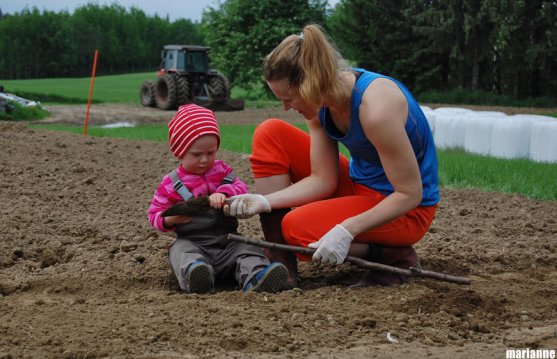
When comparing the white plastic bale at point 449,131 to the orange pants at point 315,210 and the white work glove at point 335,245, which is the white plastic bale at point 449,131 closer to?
the orange pants at point 315,210

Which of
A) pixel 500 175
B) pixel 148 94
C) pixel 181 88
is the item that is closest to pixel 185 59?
pixel 181 88

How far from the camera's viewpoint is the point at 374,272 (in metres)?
3.89

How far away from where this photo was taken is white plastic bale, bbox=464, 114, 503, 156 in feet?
34.9

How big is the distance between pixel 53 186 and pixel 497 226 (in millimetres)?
3830

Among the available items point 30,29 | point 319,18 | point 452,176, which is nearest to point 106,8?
point 30,29

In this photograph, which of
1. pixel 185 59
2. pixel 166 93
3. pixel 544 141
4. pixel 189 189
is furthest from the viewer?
pixel 166 93

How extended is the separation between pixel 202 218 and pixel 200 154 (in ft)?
1.12

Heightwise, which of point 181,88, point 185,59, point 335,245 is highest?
point 185,59

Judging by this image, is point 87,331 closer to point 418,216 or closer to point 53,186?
point 418,216

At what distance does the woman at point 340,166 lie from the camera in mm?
3426

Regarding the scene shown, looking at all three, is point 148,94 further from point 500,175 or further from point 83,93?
point 500,175

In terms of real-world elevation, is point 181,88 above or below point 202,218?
above

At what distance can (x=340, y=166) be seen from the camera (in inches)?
164

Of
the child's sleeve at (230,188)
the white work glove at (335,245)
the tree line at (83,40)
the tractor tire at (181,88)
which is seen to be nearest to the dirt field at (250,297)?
the white work glove at (335,245)
